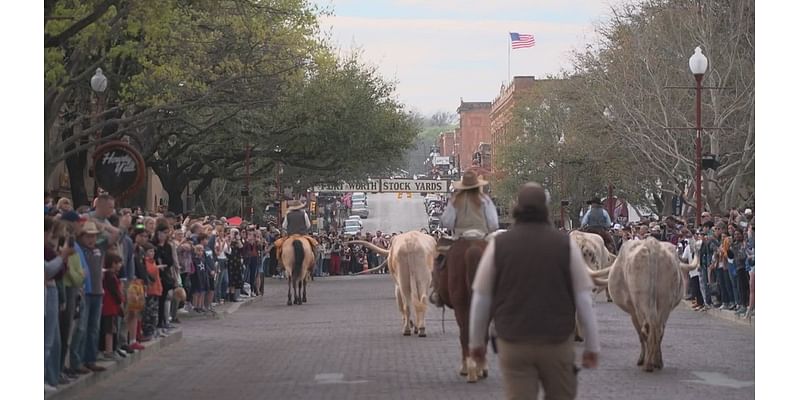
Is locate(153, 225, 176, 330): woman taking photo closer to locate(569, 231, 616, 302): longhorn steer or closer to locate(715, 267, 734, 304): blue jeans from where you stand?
locate(569, 231, 616, 302): longhorn steer

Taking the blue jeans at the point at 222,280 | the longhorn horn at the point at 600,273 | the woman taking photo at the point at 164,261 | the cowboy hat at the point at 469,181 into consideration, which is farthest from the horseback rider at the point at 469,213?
the blue jeans at the point at 222,280

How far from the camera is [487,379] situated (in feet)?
52.0

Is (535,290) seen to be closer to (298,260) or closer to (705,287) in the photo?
(705,287)

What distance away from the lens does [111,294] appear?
17875 mm

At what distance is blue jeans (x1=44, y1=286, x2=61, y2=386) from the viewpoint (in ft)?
46.5

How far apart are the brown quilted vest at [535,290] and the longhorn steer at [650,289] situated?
24.0 ft

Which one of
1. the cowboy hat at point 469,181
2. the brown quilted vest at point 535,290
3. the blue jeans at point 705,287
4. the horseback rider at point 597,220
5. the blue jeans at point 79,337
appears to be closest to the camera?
the brown quilted vest at point 535,290

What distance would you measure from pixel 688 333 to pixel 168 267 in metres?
7.96

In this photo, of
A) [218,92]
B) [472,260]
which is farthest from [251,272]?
[472,260]

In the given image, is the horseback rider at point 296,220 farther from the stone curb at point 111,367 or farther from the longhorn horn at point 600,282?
the longhorn horn at point 600,282

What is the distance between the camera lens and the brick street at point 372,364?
49.4ft

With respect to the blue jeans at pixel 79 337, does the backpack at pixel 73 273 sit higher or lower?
higher

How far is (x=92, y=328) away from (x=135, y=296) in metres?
2.39

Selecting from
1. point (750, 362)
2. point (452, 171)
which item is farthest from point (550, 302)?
point (452, 171)
